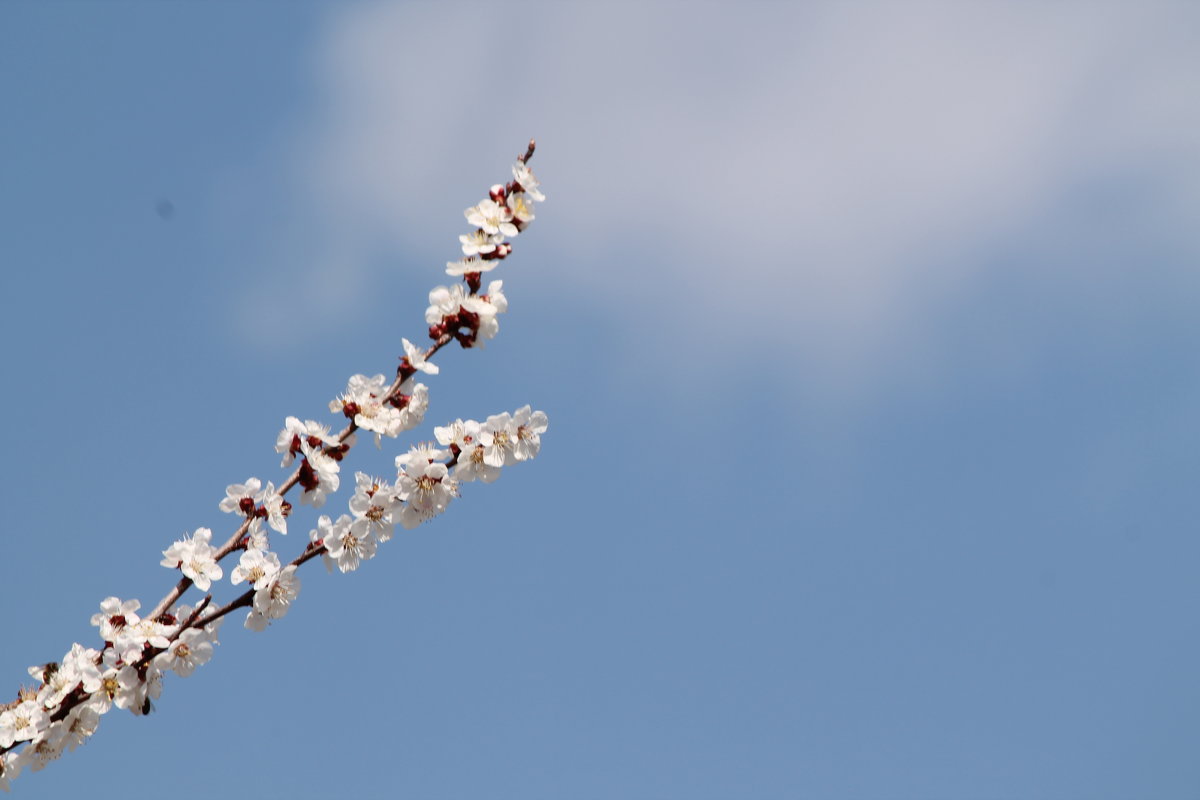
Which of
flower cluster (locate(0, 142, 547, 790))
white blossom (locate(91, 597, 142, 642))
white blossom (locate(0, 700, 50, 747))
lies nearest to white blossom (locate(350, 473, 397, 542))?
flower cluster (locate(0, 142, 547, 790))

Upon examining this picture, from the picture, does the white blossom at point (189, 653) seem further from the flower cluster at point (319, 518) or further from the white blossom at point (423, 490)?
the white blossom at point (423, 490)

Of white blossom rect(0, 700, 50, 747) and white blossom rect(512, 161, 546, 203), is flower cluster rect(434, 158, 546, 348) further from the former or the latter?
white blossom rect(0, 700, 50, 747)

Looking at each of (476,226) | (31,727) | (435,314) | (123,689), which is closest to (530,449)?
(435,314)

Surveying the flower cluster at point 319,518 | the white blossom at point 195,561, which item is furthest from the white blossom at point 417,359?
the white blossom at point 195,561

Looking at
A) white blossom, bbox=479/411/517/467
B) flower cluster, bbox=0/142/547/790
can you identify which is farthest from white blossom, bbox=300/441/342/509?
white blossom, bbox=479/411/517/467

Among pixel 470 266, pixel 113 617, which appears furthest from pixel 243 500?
pixel 470 266

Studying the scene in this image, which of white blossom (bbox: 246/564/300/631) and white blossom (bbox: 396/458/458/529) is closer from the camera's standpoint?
white blossom (bbox: 246/564/300/631)

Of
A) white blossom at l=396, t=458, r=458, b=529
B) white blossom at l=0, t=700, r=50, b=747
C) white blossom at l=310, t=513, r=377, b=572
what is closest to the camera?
white blossom at l=0, t=700, r=50, b=747

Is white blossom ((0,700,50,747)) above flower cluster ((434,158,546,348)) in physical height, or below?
below

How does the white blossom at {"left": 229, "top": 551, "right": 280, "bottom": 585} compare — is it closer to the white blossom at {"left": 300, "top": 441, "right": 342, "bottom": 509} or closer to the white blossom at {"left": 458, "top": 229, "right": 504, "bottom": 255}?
the white blossom at {"left": 300, "top": 441, "right": 342, "bottom": 509}

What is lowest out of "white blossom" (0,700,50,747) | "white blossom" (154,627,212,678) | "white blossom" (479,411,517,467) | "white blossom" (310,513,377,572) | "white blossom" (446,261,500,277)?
"white blossom" (0,700,50,747)

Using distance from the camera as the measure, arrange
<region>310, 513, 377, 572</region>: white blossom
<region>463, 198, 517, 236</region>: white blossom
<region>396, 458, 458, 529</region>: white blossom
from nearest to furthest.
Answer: <region>310, 513, 377, 572</region>: white blossom, <region>396, 458, 458, 529</region>: white blossom, <region>463, 198, 517, 236</region>: white blossom
